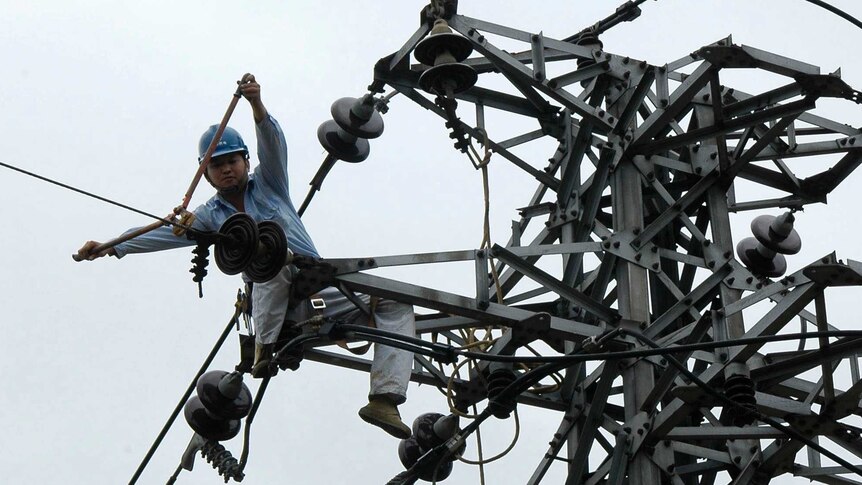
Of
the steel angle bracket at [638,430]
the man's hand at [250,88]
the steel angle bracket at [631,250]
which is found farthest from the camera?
the steel angle bracket at [631,250]

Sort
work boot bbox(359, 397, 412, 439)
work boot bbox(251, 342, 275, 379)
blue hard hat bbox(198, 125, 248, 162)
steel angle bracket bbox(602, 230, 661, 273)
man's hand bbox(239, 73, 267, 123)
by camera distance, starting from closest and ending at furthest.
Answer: man's hand bbox(239, 73, 267, 123) < work boot bbox(359, 397, 412, 439) < work boot bbox(251, 342, 275, 379) < blue hard hat bbox(198, 125, 248, 162) < steel angle bracket bbox(602, 230, 661, 273)

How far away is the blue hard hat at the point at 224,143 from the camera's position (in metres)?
11.6

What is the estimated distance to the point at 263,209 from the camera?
1155cm

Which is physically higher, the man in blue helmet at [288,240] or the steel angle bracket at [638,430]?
the man in blue helmet at [288,240]

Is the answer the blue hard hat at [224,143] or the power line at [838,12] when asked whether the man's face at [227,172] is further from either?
the power line at [838,12]

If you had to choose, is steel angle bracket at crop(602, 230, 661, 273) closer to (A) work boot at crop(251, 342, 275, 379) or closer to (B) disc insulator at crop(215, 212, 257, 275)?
(A) work boot at crop(251, 342, 275, 379)

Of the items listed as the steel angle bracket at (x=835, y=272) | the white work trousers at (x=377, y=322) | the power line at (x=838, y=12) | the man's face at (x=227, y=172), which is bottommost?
the white work trousers at (x=377, y=322)

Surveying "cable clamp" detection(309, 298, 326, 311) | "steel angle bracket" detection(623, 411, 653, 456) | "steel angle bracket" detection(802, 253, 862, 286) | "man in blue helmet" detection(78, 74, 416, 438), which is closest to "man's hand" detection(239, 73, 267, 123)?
"man in blue helmet" detection(78, 74, 416, 438)

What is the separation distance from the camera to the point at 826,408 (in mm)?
11078

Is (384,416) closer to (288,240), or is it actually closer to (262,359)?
(262,359)

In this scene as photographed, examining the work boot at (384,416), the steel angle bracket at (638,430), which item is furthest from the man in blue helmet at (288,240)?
the steel angle bracket at (638,430)

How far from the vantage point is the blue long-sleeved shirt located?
1134 centimetres

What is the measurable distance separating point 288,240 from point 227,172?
0.68 meters

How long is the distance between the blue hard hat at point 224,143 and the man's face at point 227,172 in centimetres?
4
